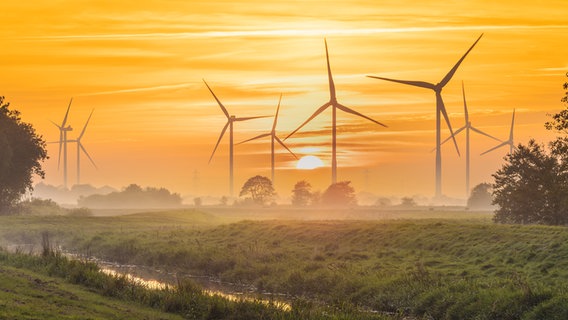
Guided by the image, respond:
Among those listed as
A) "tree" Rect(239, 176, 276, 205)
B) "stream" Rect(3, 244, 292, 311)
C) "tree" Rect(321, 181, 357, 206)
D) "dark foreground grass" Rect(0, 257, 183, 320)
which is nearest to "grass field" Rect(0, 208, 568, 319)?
"stream" Rect(3, 244, 292, 311)

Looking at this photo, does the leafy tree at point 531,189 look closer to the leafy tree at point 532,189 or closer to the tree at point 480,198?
the leafy tree at point 532,189

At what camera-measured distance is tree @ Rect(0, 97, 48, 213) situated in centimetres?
10650

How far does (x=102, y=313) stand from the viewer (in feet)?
112

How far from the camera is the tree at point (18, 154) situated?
106 m

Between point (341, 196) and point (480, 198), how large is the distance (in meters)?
36.9

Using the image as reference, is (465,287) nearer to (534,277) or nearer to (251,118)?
(534,277)

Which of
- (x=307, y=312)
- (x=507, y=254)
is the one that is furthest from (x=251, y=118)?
(x=307, y=312)

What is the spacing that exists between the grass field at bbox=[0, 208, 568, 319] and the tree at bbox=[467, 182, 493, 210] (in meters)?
108

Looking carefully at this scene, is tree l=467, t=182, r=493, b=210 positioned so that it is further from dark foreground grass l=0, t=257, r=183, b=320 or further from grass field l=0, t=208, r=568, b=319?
dark foreground grass l=0, t=257, r=183, b=320

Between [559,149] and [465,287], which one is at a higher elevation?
[559,149]

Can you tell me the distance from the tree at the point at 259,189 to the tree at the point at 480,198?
1884 inches

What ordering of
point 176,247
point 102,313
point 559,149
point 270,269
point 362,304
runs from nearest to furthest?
1. point 102,313
2. point 362,304
3. point 270,269
4. point 559,149
5. point 176,247

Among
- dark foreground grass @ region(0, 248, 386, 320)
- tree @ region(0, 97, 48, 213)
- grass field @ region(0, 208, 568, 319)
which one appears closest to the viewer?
dark foreground grass @ region(0, 248, 386, 320)

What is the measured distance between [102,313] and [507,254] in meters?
26.1
